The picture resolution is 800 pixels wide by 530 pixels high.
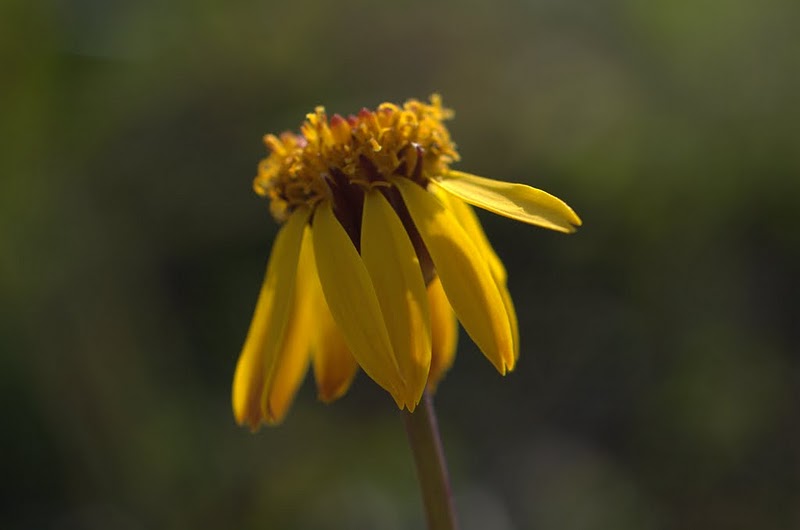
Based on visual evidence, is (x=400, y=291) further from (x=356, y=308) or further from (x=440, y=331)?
(x=440, y=331)

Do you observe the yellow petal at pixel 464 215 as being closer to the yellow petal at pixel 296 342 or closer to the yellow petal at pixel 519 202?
the yellow petal at pixel 519 202

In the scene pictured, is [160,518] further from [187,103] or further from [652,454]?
[187,103]

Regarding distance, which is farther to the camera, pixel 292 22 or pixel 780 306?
pixel 292 22

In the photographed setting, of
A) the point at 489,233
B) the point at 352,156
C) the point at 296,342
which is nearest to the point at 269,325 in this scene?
the point at 296,342

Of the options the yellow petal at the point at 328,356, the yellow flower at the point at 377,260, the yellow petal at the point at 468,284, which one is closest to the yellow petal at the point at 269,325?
the yellow flower at the point at 377,260

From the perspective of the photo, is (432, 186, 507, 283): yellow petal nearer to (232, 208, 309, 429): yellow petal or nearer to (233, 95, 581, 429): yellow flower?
(233, 95, 581, 429): yellow flower

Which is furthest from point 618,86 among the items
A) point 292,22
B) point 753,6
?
point 292,22
